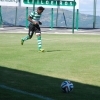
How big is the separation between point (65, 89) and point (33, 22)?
29.3ft

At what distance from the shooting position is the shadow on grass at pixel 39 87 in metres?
7.67

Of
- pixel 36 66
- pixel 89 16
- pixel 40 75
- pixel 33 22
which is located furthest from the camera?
pixel 89 16

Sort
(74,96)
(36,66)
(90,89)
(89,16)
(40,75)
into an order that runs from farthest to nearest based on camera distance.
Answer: (89,16)
(36,66)
(40,75)
(90,89)
(74,96)

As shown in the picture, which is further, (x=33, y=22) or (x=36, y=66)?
(x=33, y=22)

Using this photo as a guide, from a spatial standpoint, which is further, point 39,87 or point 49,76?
point 49,76

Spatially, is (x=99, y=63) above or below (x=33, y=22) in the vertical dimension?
below

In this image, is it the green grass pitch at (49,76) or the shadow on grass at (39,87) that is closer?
the shadow on grass at (39,87)

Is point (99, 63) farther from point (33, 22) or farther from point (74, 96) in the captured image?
point (74, 96)

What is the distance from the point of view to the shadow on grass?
25.2 feet

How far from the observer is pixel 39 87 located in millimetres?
8586

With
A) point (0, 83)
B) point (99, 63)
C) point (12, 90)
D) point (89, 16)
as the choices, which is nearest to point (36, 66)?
point (99, 63)

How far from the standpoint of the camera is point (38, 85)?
8.83 meters

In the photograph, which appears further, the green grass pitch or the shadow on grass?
the green grass pitch

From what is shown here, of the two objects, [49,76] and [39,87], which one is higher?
[39,87]
